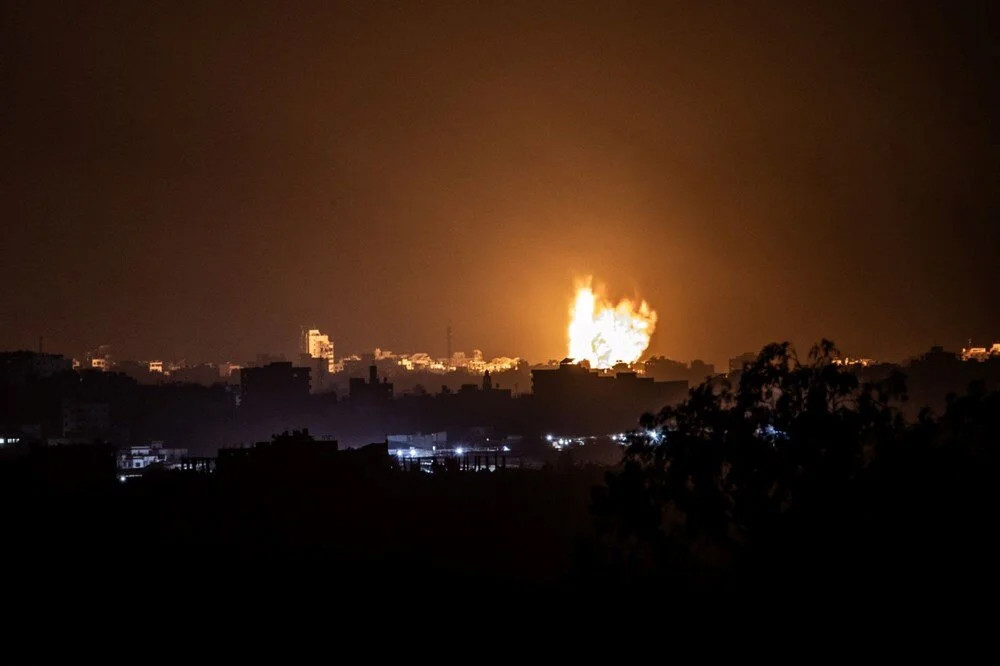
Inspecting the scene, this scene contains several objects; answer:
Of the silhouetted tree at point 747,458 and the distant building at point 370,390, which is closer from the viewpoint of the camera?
the silhouetted tree at point 747,458

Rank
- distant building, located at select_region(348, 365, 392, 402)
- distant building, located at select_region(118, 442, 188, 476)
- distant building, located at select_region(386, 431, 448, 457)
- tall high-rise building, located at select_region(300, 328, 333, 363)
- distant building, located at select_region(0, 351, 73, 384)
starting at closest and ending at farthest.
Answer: distant building, located at select_region(118, 442, 188, 476), distant building, located at select_region(386, 431, 448, 457), distant building, located at select_region(0, 351, 73, 384), distant building, located at select_region(348, 365, 392, 402), tall high-rise building, located at select_region(300, 328, 333, 363)

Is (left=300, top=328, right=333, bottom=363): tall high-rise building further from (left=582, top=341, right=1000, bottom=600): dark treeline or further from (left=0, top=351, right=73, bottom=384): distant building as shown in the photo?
(left=582, top=341, right=1000, bottom=600): dark treeline

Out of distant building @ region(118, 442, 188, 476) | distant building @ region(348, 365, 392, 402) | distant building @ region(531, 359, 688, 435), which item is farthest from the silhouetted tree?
distant building @ region(348, 365, 392, 402)

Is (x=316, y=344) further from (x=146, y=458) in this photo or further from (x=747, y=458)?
(x=747, y=458)

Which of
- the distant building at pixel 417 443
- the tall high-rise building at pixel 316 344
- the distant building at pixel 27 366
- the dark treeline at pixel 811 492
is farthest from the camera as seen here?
the tall high-rise building at pixel 316 344

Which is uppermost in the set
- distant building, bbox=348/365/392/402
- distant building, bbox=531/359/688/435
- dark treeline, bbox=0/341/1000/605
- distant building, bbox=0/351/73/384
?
distant building, bbox=0/351/73/384

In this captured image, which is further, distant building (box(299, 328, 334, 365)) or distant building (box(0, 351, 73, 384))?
distant building (box(299, 328, 334, 365))

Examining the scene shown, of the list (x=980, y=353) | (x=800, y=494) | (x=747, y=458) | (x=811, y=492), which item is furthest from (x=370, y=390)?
(x=811, y=492)

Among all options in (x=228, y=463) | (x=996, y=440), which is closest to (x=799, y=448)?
(x=996, y=440)

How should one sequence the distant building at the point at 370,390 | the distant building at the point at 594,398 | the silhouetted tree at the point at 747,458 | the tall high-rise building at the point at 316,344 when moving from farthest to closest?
the tall high-rise building at the point at 316,344
the distant building at the point at 370,390
the distant building at the point at 594,398
the silhouetted tree at the point at 747,458

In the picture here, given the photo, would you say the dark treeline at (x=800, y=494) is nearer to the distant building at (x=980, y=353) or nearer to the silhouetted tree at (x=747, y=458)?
the silhouetted tree at (x=747, y=458)

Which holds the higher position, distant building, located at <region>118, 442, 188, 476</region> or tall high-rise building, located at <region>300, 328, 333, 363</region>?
tall high-rise building, located at <region>300, 328, 333, 363</region>

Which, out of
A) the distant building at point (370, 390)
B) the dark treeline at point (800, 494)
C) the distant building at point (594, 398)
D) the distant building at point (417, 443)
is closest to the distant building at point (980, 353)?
the distant building at point (594, 398)

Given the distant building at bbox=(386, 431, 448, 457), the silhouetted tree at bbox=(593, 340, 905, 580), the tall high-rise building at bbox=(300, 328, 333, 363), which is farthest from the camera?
the tall high-rise building at bbox=(300, 328, 333, 363)
